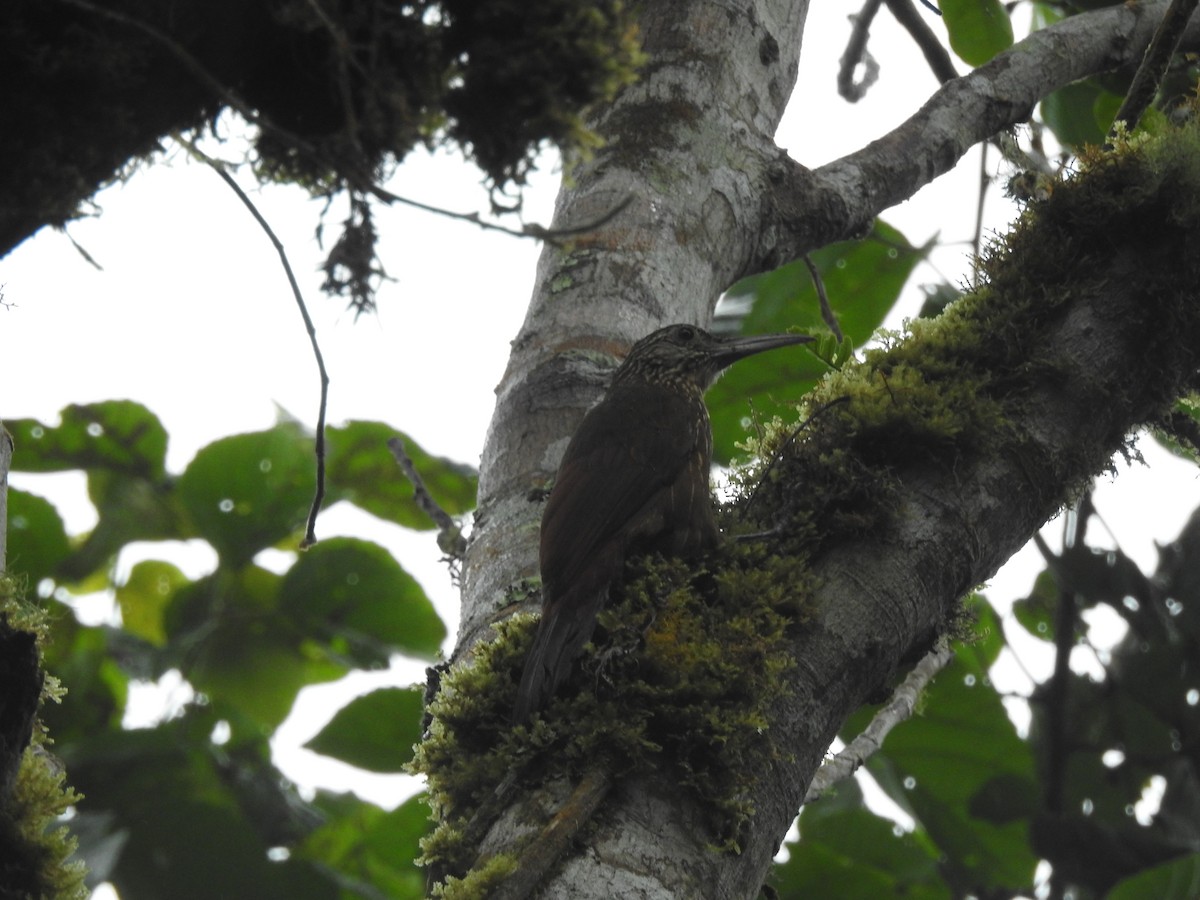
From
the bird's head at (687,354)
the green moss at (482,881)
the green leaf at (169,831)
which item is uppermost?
the bird's head at (687,354)

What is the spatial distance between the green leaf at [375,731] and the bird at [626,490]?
1418 mm

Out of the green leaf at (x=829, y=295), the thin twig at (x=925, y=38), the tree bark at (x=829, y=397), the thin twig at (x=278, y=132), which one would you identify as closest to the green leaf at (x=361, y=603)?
the green leaf at (x=829, y=295)

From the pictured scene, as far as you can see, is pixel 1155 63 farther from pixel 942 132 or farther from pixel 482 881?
pixel 482 881

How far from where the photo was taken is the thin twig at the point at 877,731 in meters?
2.78

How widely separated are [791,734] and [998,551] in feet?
2.08

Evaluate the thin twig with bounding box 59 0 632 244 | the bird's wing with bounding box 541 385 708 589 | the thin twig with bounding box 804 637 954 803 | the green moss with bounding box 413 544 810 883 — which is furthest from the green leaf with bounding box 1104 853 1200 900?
the thin twig with bounding box 59 0 632 244

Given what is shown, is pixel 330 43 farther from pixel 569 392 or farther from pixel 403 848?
pixel 403 848

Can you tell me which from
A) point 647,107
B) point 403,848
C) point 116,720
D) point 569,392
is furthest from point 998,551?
point 116,720

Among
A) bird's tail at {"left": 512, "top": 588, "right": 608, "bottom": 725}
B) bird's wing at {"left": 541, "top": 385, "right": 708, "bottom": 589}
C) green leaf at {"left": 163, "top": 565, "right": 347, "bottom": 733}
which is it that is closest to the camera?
bird's tail at {"left": 512, "top": 588, "right": 608, "bottom": 725}

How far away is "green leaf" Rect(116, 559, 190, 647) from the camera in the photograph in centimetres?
531

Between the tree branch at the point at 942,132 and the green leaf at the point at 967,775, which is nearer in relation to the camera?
the tree branch at the point at 942,132

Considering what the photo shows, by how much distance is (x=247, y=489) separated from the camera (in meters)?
4.71

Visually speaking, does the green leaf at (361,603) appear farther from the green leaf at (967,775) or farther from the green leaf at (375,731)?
the green leaf at (967,775)

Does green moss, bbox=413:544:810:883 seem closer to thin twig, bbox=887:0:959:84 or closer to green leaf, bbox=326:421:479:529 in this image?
thin twig, bbox=887:0:959:84
